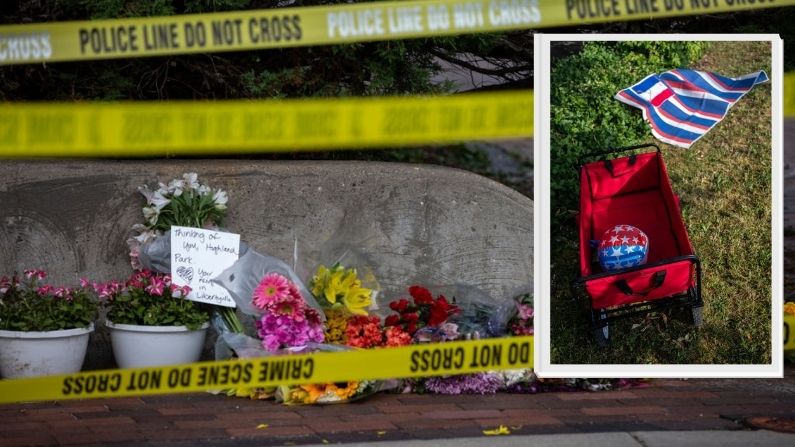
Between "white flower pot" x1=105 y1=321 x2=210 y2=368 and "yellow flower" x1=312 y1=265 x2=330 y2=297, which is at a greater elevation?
"yellow flower" x1=312 y1=265 x2=330 y2=297

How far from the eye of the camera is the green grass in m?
6.00

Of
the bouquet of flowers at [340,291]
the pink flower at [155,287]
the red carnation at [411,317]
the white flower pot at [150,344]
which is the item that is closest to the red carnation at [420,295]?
the red carnation at [411,317]

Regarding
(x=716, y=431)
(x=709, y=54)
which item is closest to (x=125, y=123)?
(x=709, y=54)

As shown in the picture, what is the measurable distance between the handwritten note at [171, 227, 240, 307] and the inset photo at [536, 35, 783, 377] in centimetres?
181

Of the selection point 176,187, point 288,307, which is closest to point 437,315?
point 288,307

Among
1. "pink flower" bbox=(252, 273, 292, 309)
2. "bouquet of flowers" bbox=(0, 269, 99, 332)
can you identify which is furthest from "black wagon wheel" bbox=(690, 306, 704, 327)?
"bouquet of flowers" bbox=(0, 269, 99, 332)

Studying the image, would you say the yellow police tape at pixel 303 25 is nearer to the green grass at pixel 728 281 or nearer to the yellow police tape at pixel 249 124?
the yellow police tape at pixel 249 124

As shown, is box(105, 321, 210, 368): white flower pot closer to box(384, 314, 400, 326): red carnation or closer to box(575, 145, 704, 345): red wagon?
box(384, 314, 400, 326): red carnation

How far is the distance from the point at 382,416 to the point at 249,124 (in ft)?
7.17

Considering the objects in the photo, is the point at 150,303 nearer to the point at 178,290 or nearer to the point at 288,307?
the point at 178,290

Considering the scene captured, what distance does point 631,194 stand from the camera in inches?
247

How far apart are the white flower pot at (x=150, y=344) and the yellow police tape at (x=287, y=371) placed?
114mm

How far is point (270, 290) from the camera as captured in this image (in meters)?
6.19

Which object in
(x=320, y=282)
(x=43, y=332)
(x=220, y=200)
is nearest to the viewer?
(x=43, y=332)
